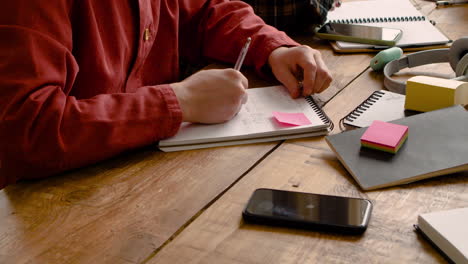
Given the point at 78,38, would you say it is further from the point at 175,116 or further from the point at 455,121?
the point at 455,121

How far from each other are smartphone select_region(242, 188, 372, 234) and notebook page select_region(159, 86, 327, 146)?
20 centimetres

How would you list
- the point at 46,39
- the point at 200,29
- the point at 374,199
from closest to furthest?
the point at 374,199 → the point at 46,39 → the point at 200,29

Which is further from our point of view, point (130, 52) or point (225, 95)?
point (130, 52)

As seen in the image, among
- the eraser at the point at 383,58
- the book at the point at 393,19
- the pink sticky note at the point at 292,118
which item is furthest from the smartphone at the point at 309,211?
the book at the point at 393,19

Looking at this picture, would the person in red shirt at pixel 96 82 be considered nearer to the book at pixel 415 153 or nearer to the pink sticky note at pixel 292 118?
the pink sticky note at pixel 292 118

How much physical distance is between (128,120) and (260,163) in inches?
9.2

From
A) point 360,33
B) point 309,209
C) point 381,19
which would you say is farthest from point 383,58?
point 309,209

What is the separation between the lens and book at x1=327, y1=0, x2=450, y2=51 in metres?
1.34

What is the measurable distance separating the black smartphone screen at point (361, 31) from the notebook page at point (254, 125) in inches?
14.1

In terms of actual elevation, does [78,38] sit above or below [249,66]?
above

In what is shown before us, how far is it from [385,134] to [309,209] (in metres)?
0.20

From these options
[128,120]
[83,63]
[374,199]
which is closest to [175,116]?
[128,120]

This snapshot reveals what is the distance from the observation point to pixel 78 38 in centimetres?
102

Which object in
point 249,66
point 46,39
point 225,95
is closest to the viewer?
point 46,39
